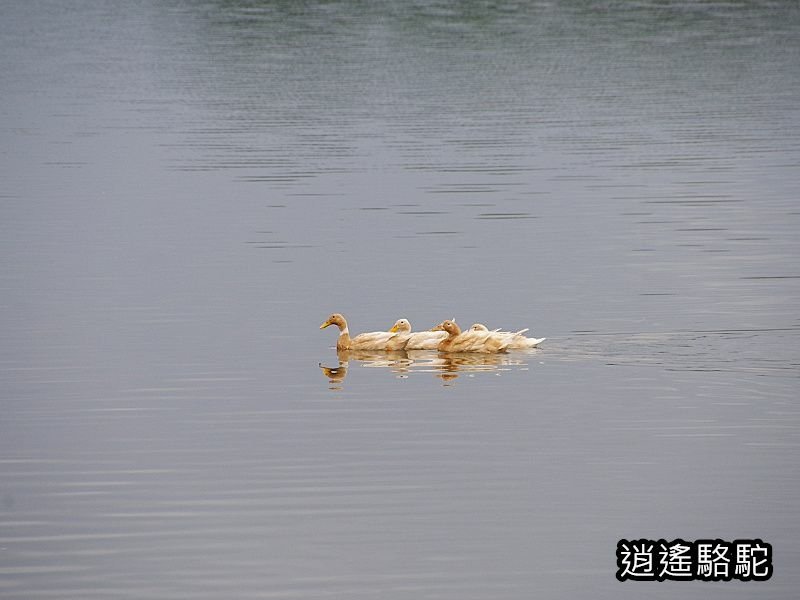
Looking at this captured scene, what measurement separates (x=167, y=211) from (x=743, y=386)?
22545 millimetres

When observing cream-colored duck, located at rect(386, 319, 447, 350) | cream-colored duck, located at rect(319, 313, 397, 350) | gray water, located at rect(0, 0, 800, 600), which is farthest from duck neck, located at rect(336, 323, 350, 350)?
cream-colored duck, located at rect(386, 319, 447, 350)

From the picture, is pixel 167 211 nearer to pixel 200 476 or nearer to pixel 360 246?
pixel 360 246

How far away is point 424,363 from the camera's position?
24516 mm

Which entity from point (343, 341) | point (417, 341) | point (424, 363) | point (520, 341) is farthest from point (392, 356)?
point (520, 341)

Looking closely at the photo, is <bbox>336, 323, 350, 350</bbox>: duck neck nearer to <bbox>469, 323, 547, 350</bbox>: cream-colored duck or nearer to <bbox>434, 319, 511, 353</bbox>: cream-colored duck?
<bbox>434, 319, 511, 353</bbox>: cream-colored duck

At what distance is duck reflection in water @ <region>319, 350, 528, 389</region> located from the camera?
23719mm

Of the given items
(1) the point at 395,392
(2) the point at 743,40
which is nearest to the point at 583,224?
(1) the point at 395,392

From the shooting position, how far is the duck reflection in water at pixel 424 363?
77.8ft

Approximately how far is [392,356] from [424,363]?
0.66 m

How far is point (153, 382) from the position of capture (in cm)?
2325

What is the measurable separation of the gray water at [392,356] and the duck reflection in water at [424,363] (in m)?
0.07

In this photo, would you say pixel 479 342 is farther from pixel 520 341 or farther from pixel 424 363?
pixel 424 363

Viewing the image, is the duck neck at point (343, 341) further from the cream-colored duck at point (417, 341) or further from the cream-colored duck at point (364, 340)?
the cream-colored duck at point (417, 341)

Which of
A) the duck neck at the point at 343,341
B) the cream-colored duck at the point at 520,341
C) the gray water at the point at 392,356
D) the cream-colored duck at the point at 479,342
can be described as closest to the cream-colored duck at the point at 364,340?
the duck neck at the point at 343,341
